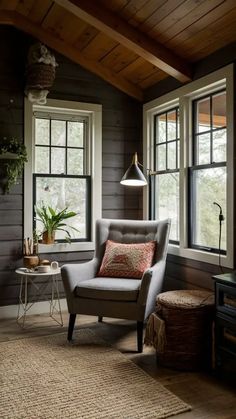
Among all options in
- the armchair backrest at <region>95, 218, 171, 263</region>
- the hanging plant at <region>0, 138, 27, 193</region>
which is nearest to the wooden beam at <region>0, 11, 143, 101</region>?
the hanging plant at <region>0, 138, 27, 193</region>

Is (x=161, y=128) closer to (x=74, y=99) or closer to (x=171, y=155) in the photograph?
(x=171, y=155)

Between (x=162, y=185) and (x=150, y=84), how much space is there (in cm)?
112

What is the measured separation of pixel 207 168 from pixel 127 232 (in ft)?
3.27

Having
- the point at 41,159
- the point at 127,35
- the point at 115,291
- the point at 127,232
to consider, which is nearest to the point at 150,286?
the point at 115,291

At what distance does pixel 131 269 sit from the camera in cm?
339

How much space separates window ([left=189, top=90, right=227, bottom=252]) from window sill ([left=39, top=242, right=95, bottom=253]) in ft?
3.85

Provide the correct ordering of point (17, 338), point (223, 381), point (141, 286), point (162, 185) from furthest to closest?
point (162, 185), point (17, 338), point (141, 286), point (223, 381)

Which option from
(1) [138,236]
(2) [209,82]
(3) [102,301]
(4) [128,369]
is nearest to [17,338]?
(3) [102,301]

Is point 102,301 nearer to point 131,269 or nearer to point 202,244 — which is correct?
point 131,269

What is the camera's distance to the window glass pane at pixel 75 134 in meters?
4.21

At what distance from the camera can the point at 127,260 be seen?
3430 millimetres

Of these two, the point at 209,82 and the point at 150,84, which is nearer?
the point at 209,82

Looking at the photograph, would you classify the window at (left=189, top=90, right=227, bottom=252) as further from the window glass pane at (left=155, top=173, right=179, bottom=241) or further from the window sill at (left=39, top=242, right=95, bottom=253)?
the window sill at (left=39, top=242, right=95, bottom=253)

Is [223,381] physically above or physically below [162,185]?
below
